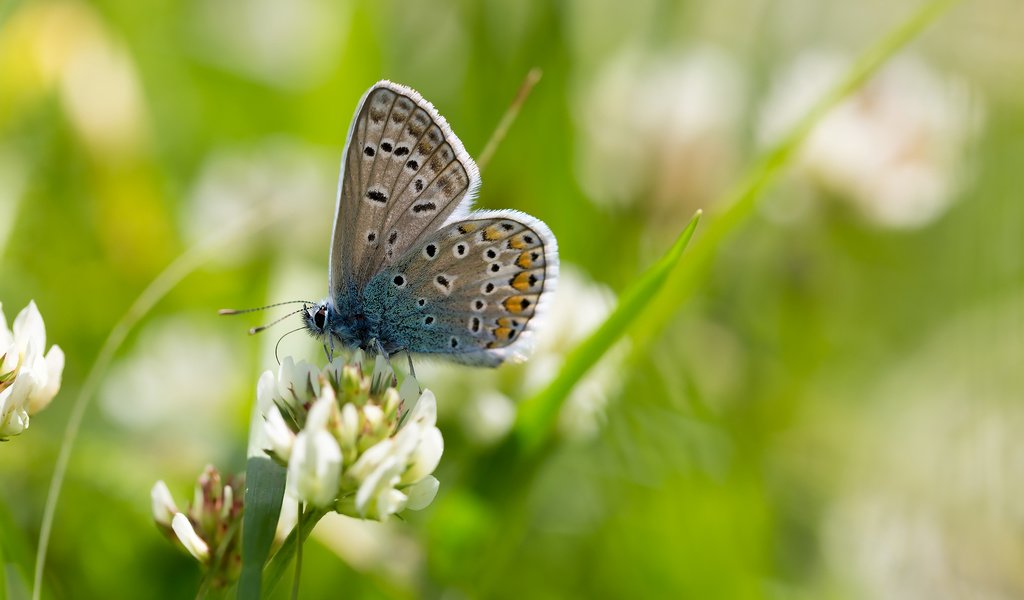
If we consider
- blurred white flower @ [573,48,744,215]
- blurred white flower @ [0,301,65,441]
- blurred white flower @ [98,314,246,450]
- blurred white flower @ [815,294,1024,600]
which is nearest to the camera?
blurred white flower @ [0,301,65,441]

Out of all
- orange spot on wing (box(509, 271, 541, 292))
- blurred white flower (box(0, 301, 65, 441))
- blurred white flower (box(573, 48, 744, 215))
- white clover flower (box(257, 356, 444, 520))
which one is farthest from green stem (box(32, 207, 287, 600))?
blurred white flower (box(573, 48, 744, 215))

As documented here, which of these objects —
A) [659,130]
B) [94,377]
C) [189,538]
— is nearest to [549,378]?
[94,377]

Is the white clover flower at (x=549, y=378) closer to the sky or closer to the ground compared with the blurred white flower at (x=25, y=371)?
closer to the ground

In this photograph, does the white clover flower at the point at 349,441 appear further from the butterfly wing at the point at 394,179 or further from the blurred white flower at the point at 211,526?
A: the butterfly wing at the point at 394,179

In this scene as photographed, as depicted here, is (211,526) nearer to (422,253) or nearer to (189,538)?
(189,538)

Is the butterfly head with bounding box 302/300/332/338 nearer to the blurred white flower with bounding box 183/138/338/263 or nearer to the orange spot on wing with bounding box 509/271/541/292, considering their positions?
the orange spot on wing with bounding box 509/271/541/292

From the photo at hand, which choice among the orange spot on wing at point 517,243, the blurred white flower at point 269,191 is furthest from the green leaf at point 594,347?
the blurred white flower at point 269,191
